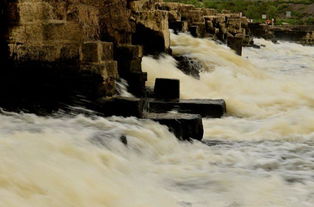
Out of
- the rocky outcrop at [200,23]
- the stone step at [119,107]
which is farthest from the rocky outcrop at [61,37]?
the rocky outcrop at [200,23]

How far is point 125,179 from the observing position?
17.2ft

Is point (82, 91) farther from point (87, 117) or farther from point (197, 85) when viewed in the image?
point (197, 85)

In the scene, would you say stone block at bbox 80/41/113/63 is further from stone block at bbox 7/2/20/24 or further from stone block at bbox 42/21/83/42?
stone block at bbox 7/2/20/24

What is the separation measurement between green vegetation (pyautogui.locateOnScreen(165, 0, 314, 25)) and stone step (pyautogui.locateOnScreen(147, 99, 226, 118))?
65992 mm

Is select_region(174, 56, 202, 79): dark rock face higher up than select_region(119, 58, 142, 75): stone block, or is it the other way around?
select_region(119, 58, 142, 75): stone block

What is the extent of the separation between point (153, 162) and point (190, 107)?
8.95 ft

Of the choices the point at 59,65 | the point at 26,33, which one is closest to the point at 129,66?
the point at 59,65

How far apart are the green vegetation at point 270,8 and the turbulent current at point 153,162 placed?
67149 mm

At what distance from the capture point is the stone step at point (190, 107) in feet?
28.8

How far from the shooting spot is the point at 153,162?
6.21 meters

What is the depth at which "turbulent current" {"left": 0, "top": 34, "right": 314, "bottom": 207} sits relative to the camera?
4543 mm

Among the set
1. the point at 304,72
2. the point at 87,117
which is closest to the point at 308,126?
the point at 87,117

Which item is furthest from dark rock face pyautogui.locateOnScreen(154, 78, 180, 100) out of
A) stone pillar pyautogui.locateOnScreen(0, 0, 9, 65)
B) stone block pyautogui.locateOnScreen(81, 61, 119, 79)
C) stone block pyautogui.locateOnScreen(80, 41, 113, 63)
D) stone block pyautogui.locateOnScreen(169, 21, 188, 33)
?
stone block pyautogui.locateOnScreen(169, 21, 188, 33)

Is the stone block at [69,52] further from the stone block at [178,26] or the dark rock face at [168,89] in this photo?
the stone block at [178,26]
